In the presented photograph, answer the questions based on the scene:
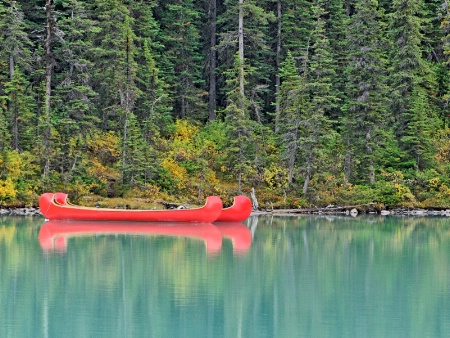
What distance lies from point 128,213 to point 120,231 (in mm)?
2469

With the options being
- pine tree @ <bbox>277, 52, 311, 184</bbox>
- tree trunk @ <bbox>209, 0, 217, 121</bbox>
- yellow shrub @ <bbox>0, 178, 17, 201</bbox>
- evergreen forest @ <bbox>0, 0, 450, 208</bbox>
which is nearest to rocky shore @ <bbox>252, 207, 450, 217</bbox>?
evergreen forest @ <bbox>0, 0, 450, 208</bbox>

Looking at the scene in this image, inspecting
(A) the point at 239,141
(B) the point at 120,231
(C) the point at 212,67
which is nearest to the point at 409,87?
(A) the point at 239,141

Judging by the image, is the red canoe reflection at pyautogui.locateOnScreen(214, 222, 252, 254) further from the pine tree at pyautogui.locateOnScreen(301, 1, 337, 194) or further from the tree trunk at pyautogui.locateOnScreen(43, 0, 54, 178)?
the tree trunk at pyautogui.locateOnScreen(43, 0, 54, 178)

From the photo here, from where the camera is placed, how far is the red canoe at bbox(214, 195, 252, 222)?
3209 centimetres

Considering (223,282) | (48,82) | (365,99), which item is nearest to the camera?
(223,282)

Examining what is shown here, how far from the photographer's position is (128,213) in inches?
1261

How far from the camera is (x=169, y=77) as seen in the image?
46.5m

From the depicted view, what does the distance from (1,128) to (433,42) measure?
27.3 m

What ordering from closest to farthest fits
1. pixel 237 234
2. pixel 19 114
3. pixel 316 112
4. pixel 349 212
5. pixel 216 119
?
pixel 237 234
pixel 349 212
pixel 19 114
pixel 316 112
pixel 216 119

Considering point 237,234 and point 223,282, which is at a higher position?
point 223,282

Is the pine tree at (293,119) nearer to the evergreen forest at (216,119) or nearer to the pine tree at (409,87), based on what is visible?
the evergreen forest at (216,119)

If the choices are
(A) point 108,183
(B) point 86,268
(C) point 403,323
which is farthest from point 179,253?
(A) point 108,183

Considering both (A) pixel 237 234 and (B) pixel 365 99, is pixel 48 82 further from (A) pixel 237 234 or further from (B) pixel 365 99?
(B) pixel 365 99

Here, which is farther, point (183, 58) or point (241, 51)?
point (183, 58)
